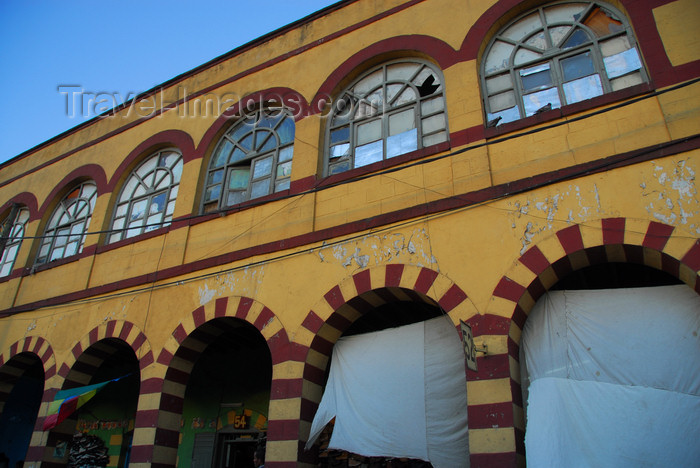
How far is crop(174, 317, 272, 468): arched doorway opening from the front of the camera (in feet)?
32.7

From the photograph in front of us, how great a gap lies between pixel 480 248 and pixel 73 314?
7.90 meters

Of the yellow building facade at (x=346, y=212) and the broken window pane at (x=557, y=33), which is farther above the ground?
the broken window pane at (x=557, y=33)

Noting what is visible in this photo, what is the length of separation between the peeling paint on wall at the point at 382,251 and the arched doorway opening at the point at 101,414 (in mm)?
4586

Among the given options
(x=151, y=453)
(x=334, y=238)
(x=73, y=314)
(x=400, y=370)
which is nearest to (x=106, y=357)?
(x=73, y=314)

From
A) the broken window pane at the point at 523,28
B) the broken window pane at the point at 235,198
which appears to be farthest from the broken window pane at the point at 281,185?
the broken window pane at the point at 523,28

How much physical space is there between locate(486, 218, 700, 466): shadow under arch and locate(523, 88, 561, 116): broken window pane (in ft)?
6.72

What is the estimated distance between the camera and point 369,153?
28.2 feet

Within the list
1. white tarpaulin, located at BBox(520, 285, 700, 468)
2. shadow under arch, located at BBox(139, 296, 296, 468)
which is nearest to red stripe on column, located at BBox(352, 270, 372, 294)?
shadow under arch, located at BBox(139, 296, 296, 468)

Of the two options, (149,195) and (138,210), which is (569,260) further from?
(138,210)

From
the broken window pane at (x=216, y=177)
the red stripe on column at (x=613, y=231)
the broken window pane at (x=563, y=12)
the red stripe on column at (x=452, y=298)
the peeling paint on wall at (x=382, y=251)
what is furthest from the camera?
the broken window pane at (x=216, y=177)

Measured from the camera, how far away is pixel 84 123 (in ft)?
43.3

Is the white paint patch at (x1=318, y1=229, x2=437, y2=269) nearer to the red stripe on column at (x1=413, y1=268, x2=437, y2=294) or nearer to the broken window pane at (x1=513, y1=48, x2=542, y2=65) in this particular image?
the red stripe on column at (x1=413, y1=268, x2=437, y2=294)

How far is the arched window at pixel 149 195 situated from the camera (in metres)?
10.6

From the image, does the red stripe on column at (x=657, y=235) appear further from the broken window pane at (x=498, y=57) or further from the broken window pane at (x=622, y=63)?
the broken window pane at (x=498, y=57)
